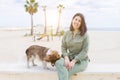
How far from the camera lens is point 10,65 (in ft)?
12.0

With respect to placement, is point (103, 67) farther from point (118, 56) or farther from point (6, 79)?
point (118, 56)

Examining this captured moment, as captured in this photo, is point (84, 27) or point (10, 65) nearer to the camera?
point (84, 27)

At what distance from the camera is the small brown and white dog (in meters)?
3.24

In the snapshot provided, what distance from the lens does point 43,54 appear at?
3355mm

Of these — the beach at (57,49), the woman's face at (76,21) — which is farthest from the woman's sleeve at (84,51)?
the beach at (57,49)

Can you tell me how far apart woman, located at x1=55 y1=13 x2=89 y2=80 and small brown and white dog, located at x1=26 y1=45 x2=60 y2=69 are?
0.10 meters

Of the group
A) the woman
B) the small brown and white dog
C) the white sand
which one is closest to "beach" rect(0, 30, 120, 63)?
the white sand

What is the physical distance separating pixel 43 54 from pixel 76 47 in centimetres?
36

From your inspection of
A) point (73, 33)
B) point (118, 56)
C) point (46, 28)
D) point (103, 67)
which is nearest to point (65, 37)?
point (73, 33)

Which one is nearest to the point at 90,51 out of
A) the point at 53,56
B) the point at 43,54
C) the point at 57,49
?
the point at 57,49

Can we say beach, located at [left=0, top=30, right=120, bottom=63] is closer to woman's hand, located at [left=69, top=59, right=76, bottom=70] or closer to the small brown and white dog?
the small brown and white dog

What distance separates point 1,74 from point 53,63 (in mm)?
569

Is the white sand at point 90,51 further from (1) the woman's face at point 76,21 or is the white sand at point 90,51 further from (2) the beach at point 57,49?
(1) the woman's face at point 76,21

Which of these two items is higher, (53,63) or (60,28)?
(53,63)
